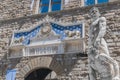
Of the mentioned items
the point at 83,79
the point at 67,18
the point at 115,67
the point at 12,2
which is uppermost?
the point at 12,2

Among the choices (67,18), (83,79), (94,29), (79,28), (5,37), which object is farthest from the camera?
(5,37)

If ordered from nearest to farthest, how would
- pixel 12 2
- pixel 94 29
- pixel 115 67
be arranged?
pixel 115 67 < pixel 94 29 < pixel 12 2

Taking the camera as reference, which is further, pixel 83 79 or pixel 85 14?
pixel 85 14

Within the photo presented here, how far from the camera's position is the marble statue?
535 cm

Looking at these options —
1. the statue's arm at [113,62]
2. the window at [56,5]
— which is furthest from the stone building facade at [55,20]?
the statue's arm at [113,62]

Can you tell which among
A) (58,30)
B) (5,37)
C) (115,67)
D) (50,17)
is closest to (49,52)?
(58,30)

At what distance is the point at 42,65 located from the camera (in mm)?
7668

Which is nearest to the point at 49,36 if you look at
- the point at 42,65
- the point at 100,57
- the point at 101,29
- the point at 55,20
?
the point at 55,20

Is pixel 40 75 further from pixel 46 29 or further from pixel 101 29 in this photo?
pixel 101 29

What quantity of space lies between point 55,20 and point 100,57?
3.03 meters

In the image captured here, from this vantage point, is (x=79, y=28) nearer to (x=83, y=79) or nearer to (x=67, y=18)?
(x=67, y=18)

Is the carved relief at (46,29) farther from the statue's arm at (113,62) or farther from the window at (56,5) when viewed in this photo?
the statue's arm at (113,62)

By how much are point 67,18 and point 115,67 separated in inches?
126

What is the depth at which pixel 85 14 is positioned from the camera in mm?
7887
